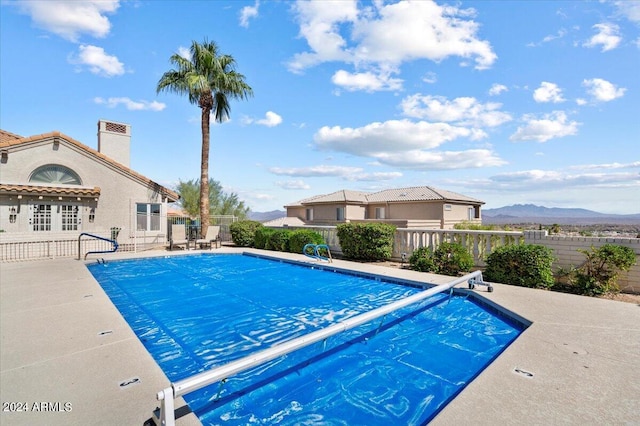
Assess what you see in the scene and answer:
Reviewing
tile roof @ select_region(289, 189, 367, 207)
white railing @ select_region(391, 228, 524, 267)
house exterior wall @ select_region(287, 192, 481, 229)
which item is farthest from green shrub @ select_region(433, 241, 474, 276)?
tile roof @ select_region(289, 189, 367, 207)

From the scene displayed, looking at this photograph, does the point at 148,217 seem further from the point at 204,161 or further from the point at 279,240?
the point at 279,240

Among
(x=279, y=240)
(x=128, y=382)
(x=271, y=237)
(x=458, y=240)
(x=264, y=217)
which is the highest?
(x=264, y=217)

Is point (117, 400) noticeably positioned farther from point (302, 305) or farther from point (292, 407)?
point (302, 305)

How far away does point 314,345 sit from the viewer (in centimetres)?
471

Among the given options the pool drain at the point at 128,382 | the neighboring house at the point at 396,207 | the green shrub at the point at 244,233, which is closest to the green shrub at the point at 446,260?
the pool drain at the point at 128,382

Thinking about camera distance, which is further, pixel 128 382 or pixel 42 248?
pixel 42 248

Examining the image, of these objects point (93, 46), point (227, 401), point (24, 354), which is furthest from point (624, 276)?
point (93, 46)

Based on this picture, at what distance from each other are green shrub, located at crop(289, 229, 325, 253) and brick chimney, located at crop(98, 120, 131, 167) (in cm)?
1318

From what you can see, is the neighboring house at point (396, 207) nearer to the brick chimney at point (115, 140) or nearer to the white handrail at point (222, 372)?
the brick chimney at point (115, 140)

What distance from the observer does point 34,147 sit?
50.9 feet

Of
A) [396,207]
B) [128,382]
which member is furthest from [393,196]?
[128,382]

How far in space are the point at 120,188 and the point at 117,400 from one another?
18000 millimetres

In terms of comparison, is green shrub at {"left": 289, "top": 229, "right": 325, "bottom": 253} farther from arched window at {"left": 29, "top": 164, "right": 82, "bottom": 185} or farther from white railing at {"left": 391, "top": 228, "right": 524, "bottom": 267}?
arched window at {"left": 29, "top": 164, "right": 82, "bottom": 185}

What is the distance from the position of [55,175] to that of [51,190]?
4.35 ft
